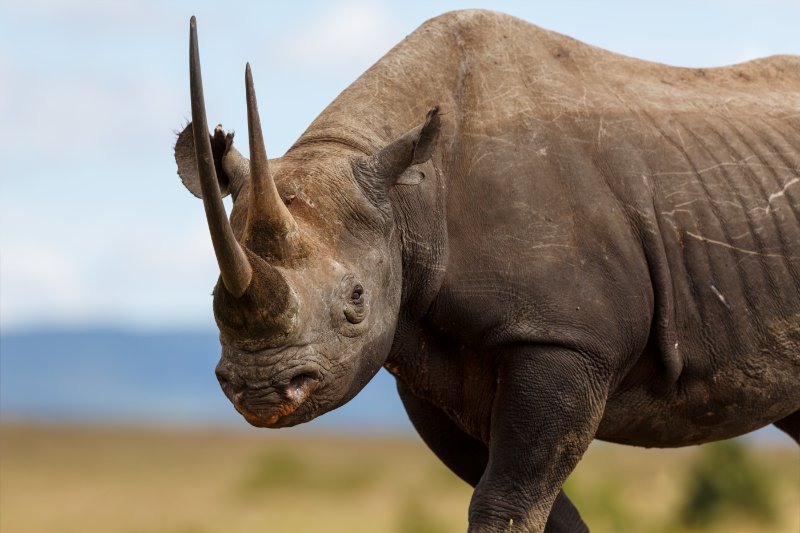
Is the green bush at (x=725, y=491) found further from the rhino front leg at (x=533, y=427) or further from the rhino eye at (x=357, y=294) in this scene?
the rhino eye at (x=357, y=294)

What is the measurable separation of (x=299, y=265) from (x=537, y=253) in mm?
1426

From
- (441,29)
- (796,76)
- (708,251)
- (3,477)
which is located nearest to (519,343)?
(708,251)

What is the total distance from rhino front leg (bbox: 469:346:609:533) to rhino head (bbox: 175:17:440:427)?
758mm

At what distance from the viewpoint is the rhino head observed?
7.46 m

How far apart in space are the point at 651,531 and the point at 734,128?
8626 mm

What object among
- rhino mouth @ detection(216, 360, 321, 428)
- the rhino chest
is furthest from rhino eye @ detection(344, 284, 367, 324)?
the rhino chest

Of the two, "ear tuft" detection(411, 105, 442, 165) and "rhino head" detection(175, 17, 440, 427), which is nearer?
"rhino head" detection(175, 17, 440, 427)

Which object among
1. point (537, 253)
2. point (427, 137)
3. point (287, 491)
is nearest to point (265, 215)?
point (427, 137)

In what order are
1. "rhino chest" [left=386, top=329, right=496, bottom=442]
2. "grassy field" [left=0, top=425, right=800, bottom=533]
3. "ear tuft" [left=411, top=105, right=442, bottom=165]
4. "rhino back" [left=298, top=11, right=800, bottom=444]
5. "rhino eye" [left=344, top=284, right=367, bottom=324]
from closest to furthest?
"rhino eye" [left=344, top=284, right=367, bottom=324] → "ear tuft" [left=411, top=105, right=442, bottom=165] → "rhino back" [left=298, top=11, right=800, bottom=444] → "rhino chest" [left=386, top=329, right=496, bottom=442] → "grassy field" [left=0, top=425, right=800, bottom=533]

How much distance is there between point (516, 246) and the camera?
338 inches

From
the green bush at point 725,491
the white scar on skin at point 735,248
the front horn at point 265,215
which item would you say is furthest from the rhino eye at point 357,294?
the green bush at point 725,491

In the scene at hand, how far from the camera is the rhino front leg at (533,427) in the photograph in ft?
27.8

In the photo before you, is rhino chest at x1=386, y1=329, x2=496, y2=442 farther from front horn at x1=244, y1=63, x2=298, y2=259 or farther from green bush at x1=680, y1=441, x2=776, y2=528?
green bush at x1=680, y1=441, x2=776, y2=528

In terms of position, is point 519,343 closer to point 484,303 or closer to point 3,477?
point 484,303
